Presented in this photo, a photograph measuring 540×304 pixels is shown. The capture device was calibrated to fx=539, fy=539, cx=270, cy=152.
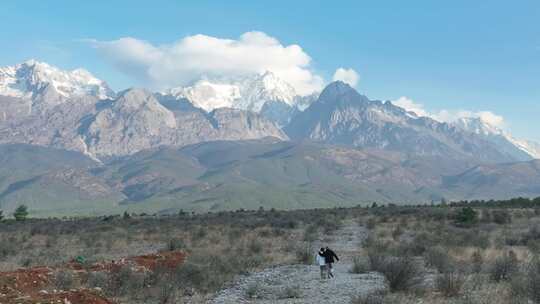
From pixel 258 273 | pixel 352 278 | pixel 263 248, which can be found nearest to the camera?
pixel 352 278

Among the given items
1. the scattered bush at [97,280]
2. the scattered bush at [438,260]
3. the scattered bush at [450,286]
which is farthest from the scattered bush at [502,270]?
the scattered bush at [97,280]

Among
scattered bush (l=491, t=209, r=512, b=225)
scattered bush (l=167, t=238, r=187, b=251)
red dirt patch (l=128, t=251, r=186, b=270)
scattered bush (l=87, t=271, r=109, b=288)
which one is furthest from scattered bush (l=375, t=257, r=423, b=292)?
scattered bush (l=491, t=209, r=512, b=225)

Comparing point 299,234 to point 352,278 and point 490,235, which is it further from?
point 352,278

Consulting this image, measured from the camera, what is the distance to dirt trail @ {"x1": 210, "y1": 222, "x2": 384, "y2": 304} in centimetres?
2011

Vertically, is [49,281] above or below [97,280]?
above

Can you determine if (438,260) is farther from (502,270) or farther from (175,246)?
(175,246)

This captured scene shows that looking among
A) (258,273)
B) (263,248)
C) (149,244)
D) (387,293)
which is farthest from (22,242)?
(387,293)

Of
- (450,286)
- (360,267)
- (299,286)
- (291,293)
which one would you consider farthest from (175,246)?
(450,286)

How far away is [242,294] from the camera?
71.1 ft

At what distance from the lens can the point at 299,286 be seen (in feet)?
73.3

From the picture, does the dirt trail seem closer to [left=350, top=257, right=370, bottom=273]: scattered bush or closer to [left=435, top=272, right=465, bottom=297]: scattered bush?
[left=350, top=257, right=370, bottom=273]: scattered bush

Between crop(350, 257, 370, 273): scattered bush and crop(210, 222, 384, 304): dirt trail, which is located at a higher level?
crop(350, 257, 370, 273): scattered bush

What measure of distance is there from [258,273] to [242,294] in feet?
17.9

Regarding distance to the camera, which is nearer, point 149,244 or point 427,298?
point 427,298
